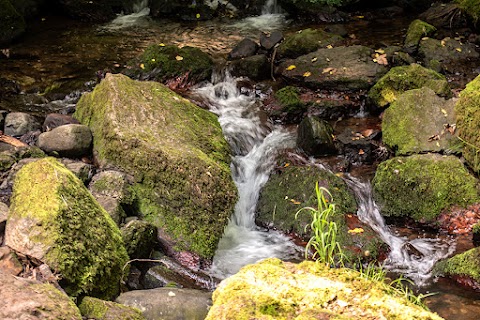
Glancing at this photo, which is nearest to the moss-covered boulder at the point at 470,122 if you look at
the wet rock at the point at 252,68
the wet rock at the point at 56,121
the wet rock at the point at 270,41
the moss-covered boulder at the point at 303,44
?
the wet rock at the point at 252,68

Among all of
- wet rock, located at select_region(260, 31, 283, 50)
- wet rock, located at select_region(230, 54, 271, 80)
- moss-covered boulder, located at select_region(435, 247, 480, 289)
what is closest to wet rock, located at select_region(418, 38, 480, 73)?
wet rock, located at select_region(260, 31, 283, 50)

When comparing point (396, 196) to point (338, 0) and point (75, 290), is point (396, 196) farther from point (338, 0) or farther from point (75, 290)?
point (338, 0)

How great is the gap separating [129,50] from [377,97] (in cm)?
572

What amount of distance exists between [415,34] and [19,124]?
8.01m

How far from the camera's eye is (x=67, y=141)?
6.01 meters

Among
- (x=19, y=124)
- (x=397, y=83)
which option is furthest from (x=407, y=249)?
(x=19, y=124)

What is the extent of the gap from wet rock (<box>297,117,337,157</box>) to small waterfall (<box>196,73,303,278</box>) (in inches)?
12.5

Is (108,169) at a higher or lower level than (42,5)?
lower

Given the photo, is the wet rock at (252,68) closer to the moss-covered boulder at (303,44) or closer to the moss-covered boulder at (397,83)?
the moss-covered boulder at (303,44)

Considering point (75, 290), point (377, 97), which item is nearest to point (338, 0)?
point (377, 97)

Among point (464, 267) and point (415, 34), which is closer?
point (464, 267)

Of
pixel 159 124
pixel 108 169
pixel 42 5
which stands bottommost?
pixel 108 169

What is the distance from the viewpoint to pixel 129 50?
10.9m

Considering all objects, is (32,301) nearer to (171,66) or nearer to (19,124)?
(19,124)
